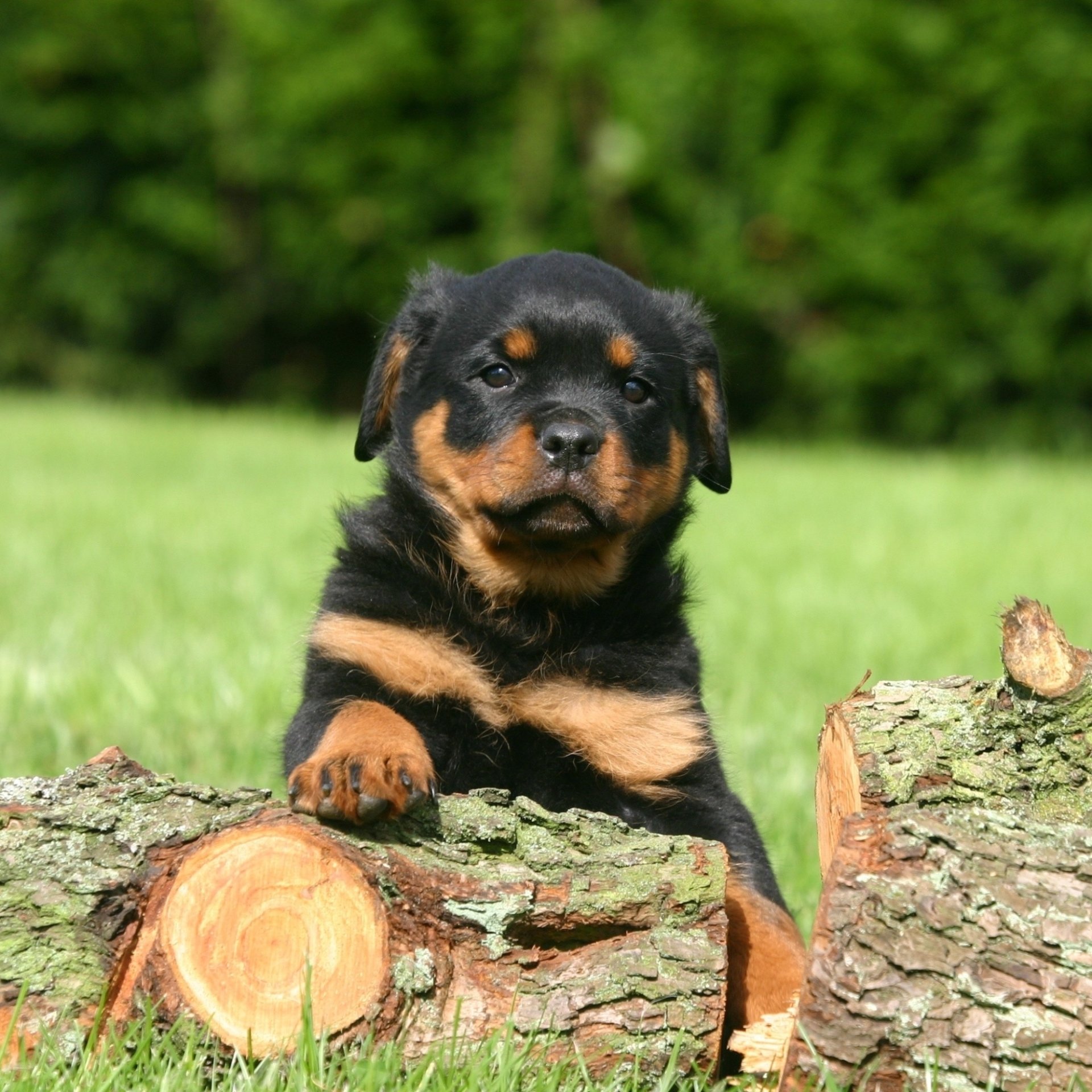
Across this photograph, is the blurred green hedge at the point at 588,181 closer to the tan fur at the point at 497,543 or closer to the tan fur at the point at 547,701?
the tan fur at the point at 497,543

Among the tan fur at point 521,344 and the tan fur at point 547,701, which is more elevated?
the tan fur at point 521,344

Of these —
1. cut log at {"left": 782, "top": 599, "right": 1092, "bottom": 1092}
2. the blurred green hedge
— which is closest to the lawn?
cut log at {"left": 782, "top": 599, "right": 1092, "bottom": 1092}

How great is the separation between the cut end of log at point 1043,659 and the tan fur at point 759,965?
57 cm

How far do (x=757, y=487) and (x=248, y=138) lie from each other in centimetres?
656

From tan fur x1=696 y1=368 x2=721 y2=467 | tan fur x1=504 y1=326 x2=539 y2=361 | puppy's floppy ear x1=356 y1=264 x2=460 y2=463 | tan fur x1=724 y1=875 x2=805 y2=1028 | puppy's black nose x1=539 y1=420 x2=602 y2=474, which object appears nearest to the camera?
tan fur x1=724 y1=875 x2=805 y2=1028

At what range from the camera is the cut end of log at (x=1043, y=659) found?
211 centimetres

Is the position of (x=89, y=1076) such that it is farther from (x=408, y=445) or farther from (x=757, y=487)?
(x=757, y=487)

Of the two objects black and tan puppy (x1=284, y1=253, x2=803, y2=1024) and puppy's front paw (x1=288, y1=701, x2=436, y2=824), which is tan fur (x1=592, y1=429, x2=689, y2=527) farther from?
puppy's front paw (x1=288, y1=701, x2=436, y2=824)

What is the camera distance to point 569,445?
2.68 metres

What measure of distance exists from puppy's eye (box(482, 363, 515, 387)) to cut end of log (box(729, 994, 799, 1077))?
4.37 feet

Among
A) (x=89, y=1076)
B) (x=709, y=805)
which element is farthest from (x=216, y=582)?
(x=89, y=1076)

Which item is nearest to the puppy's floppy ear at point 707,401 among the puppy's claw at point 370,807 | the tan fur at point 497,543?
the tan fur at point 497,543

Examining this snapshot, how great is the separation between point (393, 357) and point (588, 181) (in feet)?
31.2

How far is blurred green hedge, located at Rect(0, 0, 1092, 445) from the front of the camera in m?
11.4
